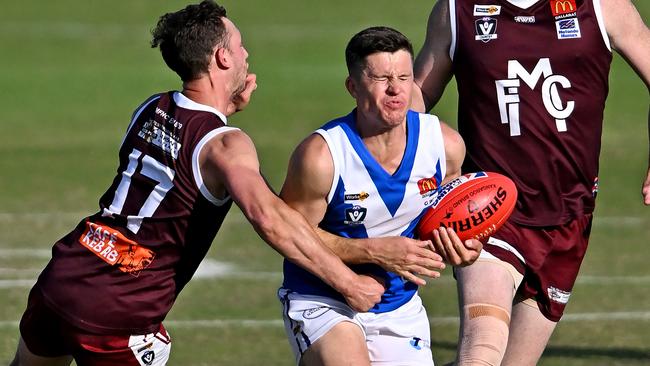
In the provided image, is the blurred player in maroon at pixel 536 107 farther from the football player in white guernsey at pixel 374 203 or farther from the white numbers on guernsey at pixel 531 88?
the football player in white guernsey at pixel 374 203

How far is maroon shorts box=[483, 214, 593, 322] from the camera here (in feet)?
24.6

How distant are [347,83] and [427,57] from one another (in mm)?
1006

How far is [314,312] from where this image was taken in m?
6.80

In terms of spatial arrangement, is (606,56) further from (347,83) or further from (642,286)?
(642,286)

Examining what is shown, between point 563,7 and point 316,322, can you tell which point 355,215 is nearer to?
point 316,322

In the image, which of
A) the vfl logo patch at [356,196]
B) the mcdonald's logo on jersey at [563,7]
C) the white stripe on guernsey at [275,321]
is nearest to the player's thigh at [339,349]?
the vfl logo patch at [356,196]

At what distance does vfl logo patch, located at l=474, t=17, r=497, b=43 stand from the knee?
1.51m

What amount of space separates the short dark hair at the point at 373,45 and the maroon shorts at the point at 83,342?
162 cm

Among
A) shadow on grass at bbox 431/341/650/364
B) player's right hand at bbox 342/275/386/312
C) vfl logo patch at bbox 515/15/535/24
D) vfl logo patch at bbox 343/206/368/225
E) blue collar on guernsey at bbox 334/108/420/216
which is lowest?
shadow on grass at bbox 431/341/650/364

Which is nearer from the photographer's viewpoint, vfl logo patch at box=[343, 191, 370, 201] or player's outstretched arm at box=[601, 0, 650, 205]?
vfl logo patch at box=[343, 191, 370, 201]

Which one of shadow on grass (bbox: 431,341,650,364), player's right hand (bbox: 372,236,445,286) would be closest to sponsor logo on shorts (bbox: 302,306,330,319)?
player's right hand (bbox: 372,236,445,286)

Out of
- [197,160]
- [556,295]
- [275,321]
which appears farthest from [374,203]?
[275,321]

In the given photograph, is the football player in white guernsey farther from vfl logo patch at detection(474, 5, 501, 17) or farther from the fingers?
vfl logo patch at detection(474, 5, 501, 17)

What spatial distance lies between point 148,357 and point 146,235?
0.59 m
